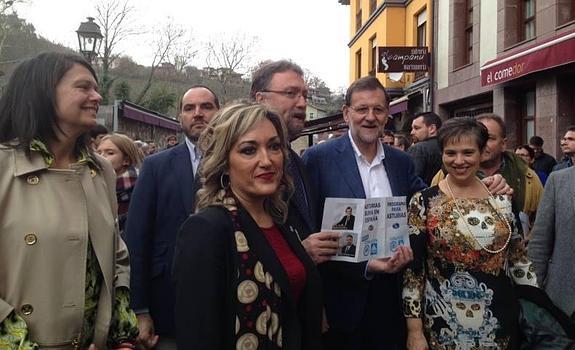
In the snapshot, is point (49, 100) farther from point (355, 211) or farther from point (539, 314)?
point (539, 314)

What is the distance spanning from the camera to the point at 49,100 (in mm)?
2500

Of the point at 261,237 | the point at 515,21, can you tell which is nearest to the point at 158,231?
the point at 261,237

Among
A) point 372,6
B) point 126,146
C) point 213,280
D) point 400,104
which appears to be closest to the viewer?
point 213,280

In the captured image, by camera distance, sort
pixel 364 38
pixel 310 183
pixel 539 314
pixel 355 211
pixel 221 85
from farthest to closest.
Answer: pixel 221 85
pixel 364 38
pixel 310 183
pixel 539 314
pixel 355 211

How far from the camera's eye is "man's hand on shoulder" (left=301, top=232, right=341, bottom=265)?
288cm

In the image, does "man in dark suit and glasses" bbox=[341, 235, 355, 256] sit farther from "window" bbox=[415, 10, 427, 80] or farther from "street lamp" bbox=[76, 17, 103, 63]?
"window" bbox=[415, 10, 427, 80]

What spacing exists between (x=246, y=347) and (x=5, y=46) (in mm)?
36032

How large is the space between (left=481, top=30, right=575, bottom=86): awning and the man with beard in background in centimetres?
870

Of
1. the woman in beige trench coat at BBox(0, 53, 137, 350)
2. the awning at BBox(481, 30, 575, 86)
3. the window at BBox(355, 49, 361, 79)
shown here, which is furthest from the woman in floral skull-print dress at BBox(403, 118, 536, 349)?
the window at BBox(355, 49, 361, 79)

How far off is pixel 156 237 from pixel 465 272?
1.93m

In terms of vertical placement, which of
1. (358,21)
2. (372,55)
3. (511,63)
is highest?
(358,21)

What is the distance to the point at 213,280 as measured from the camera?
81.7 inches

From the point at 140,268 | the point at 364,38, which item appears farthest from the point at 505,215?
the point at 364,38

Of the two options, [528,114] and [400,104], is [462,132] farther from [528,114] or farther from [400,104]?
[400,104]
